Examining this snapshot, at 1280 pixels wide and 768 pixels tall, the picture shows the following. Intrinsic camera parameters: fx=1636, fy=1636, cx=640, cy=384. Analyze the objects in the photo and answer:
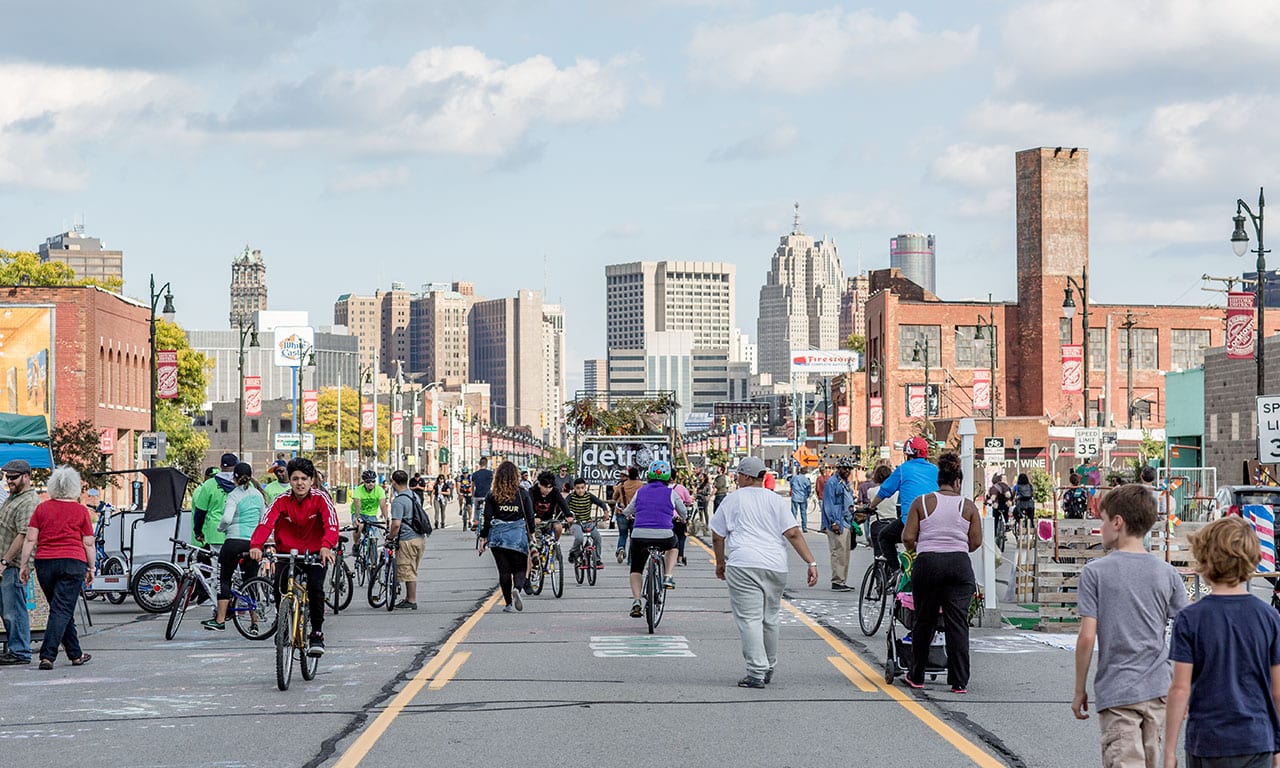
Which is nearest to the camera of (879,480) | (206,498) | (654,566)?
(654,566)

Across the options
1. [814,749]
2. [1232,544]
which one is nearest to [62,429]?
[814,749]

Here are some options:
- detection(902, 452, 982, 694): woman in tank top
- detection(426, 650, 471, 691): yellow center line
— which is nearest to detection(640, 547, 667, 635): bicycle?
detection(426, 650, 471, 691): yellow center line

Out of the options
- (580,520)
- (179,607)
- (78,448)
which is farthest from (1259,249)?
(78,448)

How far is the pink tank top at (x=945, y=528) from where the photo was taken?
12.3 m

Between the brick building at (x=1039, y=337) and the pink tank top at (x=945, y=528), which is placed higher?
the brick building at (x=1039, y=337)

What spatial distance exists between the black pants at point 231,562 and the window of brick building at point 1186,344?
94803 mm

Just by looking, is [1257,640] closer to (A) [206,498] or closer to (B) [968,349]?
(A) [206,498]

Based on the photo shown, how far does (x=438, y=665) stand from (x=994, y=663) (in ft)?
16.2

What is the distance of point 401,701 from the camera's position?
39.2ft

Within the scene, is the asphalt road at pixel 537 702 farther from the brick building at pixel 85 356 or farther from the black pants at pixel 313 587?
the brick building at pixel 85 356

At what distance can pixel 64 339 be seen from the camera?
61906 millimetres

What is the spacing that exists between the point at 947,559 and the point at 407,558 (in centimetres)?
1013

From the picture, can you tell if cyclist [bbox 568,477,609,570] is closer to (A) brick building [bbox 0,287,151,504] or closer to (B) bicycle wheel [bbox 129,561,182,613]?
(B) bicycle wheel [bbox 129,561,182,613]

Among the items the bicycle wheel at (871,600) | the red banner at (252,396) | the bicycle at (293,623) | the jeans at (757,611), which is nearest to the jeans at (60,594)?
the bicycle at (293,623)
